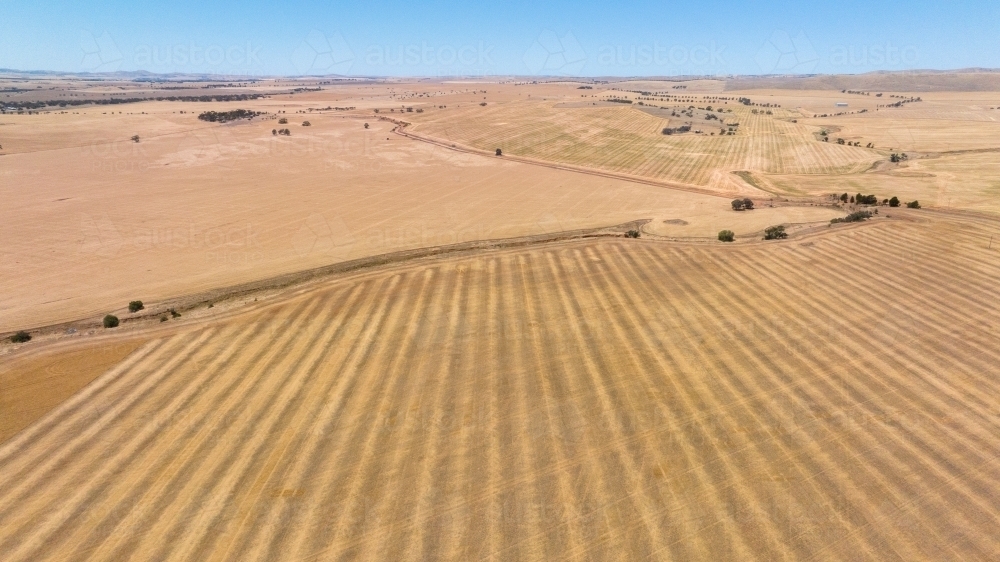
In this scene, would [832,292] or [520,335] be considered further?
[832,292]

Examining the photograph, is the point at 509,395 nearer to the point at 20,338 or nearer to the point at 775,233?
the point at 20,338

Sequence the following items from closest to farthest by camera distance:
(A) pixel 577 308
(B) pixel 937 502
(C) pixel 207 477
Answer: (B) pixel 937 502 → (C) pixel 207 477 → (A) pixel 577 308

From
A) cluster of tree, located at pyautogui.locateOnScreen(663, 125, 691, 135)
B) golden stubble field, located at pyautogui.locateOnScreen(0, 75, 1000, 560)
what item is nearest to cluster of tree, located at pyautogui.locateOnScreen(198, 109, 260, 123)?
golden stubble field, located at pyautogui.locateOnScreen(0, 75, 1000, 560)

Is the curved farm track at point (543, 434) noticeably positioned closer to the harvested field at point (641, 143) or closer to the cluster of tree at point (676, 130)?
the harvested field at point (641, 143)

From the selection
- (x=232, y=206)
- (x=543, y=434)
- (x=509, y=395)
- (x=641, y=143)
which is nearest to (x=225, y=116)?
(x=232, y=206)

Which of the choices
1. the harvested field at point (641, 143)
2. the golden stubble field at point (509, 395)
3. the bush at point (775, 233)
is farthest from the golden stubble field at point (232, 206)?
the bush at point (775, 233)

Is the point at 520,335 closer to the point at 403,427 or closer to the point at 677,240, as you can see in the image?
the point at 403,427

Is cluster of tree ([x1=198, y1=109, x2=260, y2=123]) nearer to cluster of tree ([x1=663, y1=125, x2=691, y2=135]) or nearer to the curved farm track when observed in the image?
cluster of tree ([x1=663, y1=125, x2=691, y2=135])

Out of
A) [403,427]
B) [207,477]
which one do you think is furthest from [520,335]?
[207,477]

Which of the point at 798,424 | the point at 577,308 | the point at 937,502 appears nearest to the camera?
the point at 937,502
